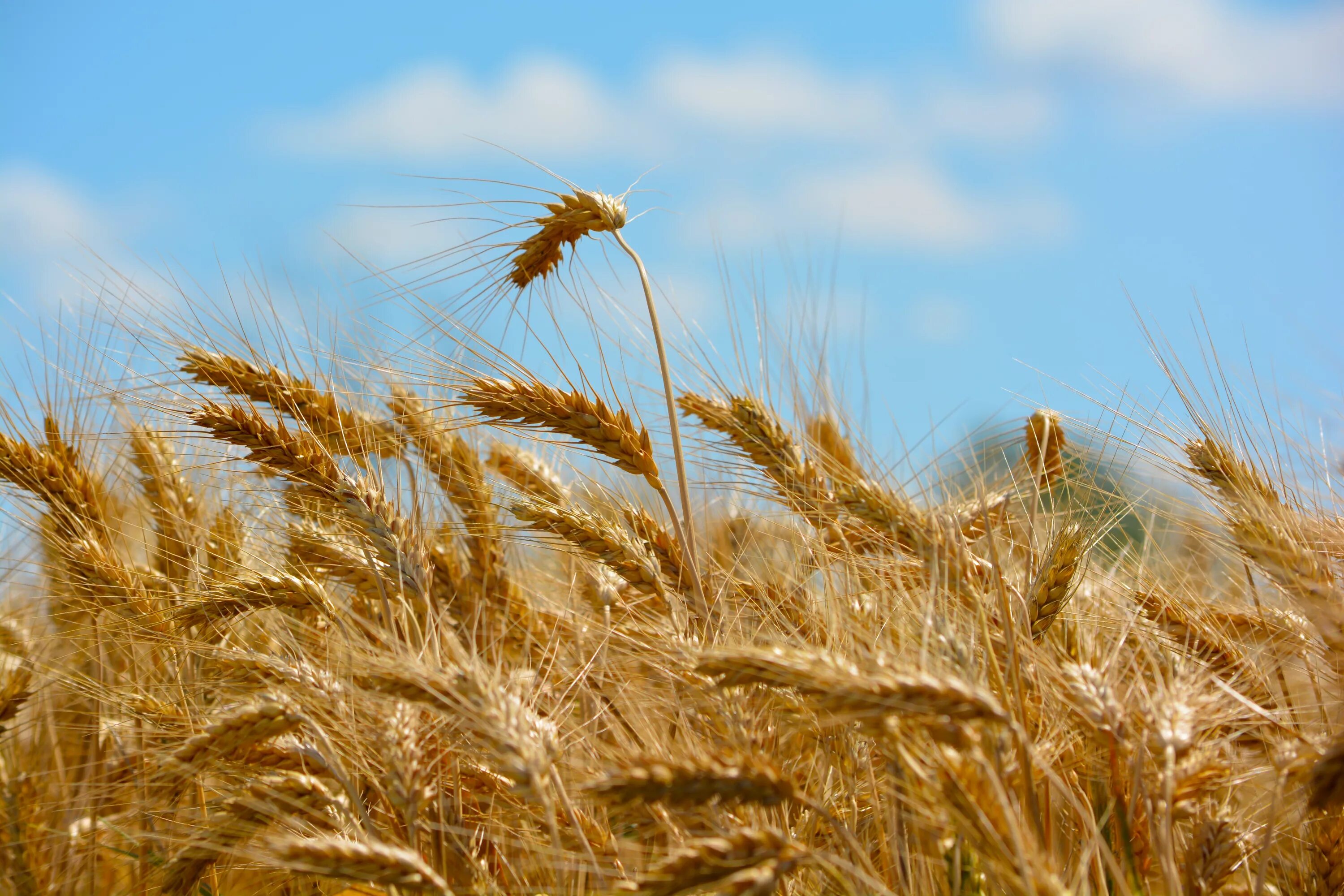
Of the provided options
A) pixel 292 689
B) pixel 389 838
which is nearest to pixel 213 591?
pixel 292 689

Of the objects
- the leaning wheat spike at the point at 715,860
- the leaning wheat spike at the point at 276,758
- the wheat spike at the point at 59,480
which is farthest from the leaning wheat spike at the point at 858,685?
the wheat spike at the point at 59,480

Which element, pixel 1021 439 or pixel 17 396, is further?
pixel 1021 439

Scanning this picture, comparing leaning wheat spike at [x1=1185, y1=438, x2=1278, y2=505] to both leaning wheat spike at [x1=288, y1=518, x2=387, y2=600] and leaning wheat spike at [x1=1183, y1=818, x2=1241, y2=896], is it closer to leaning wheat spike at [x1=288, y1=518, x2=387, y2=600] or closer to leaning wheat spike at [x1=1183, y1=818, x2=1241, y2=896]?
leaning wheat spike at [x1=1183, y1=818, x2=1241, y2=896]

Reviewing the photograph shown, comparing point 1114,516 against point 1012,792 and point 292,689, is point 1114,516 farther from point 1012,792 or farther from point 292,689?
point 292,689

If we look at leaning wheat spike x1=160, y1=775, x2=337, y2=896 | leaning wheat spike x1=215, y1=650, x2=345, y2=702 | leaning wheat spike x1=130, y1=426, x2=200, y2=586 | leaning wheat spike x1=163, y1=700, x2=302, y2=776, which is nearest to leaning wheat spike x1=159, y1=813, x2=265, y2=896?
leaning wheat spike x1=160, y1=775, x2=337, y2=896

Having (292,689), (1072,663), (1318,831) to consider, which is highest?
(292,689)

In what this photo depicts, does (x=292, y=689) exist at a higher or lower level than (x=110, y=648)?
lower

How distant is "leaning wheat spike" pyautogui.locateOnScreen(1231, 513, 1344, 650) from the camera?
59.8 inches

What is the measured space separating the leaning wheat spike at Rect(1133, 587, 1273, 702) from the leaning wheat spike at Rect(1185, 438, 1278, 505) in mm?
276

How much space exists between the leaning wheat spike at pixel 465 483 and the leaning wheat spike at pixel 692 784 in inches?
47.6

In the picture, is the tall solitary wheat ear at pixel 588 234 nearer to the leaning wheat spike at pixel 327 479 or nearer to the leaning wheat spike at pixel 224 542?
the leaning wheat spike at pixel 327 479

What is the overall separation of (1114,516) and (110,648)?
2832 millimetres

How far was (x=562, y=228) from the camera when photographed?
6.84 feet

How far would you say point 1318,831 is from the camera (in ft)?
5.19
